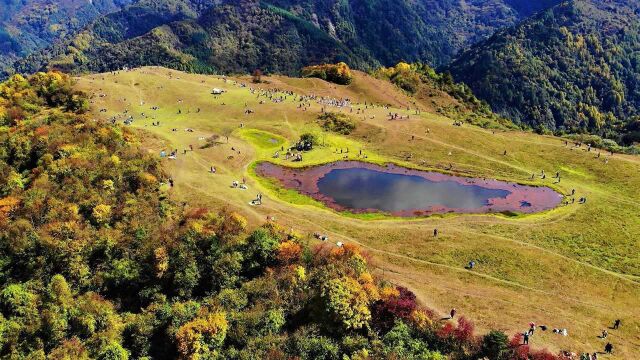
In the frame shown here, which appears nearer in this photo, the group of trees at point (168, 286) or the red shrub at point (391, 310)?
the group of trees at point (168, 286)

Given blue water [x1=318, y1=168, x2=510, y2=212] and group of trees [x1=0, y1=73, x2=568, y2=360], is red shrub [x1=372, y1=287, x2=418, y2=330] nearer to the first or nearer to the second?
group of trees [x1=0, y1=73, x2=568, y2=360]

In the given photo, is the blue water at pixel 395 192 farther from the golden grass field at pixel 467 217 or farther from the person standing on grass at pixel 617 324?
the person standing on grass at pixel 617 324

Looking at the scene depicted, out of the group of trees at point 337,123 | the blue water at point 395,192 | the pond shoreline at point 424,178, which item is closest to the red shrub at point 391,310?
the pond shoreline at point 424,178

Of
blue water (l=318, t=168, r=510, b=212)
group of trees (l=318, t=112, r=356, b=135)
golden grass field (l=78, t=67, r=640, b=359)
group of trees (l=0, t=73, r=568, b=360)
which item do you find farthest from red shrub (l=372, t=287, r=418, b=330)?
group of trees (l=318, t=112, r=356, b=135)

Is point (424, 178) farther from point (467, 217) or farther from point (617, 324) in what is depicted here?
point (617, 324)

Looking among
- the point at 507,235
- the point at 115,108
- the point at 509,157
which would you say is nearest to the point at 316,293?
the point at 507,235

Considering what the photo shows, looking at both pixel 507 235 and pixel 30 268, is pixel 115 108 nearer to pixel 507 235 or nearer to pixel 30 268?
pixel 30 268
